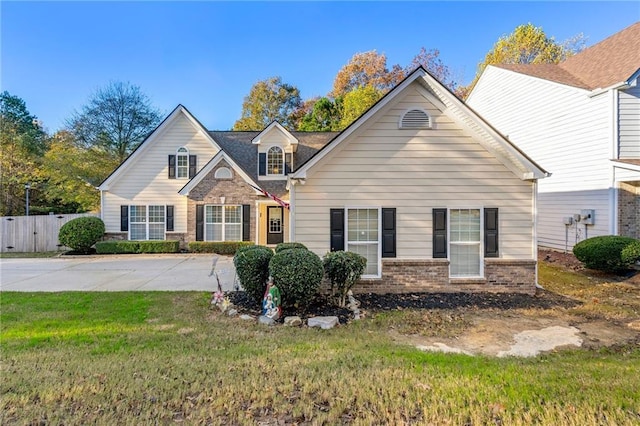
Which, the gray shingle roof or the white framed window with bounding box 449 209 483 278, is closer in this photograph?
the white framed window with bounding box 449 209 483 278

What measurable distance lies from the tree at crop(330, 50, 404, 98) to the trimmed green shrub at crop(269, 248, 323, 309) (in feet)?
83.5

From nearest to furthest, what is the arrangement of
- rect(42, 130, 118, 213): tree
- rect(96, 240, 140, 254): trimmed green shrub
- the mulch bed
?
the mulch bed
rect(96, 240, 140, 254): trimmed green shrub
rect(42, 130, 118, 213): tree

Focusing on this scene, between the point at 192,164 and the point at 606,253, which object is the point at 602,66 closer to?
the point at 606,253

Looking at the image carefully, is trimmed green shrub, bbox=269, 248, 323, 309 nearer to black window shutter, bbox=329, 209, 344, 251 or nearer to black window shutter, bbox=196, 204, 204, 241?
black window shutter, bbox=329, 209, 344, 251

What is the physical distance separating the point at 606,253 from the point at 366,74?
81.4ft

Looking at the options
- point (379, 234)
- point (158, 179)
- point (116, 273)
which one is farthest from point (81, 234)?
point (379, 234)

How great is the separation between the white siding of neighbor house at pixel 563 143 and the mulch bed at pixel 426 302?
680cm

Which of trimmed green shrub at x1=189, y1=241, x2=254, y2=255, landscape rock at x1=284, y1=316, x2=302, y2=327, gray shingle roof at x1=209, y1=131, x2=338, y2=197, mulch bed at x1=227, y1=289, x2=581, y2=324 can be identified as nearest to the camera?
landscape rock at x1=284, y1=316, x2=302, y2=327

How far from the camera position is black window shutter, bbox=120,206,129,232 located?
16500 millimetres

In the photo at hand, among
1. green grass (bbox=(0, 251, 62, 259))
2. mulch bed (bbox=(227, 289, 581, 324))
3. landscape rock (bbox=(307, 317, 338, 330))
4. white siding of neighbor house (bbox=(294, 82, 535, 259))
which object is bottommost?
green grass (bbox=(0, 251, 62, 259))

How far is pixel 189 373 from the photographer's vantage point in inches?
147

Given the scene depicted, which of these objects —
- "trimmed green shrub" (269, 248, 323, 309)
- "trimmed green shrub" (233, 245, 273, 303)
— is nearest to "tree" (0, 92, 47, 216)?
"trimmed green shrub" (233, 245, 273, 303)

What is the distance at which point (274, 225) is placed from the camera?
1664cm

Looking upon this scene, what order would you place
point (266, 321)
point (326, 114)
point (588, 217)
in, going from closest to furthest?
point (266, 321) < point (588, 217) < point (326, 114)
